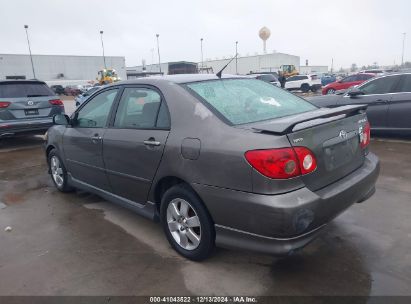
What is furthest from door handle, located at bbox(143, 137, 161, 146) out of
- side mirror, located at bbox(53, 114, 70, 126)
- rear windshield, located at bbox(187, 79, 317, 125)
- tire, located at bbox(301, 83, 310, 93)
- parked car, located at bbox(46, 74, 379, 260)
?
tire, located at bbox(301, 83, 310, 93)

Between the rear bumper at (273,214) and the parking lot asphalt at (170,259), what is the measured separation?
0.41 metres

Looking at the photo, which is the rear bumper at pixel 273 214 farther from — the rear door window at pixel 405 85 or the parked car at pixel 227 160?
the rear door window at pixel 405 85

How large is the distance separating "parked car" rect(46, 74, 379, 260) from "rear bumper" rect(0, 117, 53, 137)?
4.82 m

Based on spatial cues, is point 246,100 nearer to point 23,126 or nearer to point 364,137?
point 364,137

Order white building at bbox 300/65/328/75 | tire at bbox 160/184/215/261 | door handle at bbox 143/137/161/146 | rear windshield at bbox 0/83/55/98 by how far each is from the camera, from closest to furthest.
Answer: tire at bbox 160/184/215/261, door handle at bbox 143/137/161/146, rear windshield at bbox 0/83/55/98, white building at bbox 300/65/328/75

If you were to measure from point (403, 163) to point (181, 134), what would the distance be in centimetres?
449

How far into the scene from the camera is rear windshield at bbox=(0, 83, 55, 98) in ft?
26.5

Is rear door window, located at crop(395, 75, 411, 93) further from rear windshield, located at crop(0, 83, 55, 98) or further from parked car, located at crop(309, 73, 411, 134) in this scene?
rear windshield, located at crop(0, 83, 55, 98)

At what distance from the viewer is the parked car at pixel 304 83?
28236mm

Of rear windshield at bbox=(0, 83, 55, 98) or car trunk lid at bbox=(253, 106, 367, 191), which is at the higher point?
rear windshield at bbox=(0, 83, 55, 98)

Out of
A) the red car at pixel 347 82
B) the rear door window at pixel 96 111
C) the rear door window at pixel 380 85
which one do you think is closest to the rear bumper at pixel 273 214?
the rear door window at pixel 96 111

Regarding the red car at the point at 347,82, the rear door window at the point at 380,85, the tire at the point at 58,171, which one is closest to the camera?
the tire at the point at 58,171

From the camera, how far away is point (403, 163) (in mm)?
5789

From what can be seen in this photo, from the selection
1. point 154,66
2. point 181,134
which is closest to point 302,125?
point 181,134
